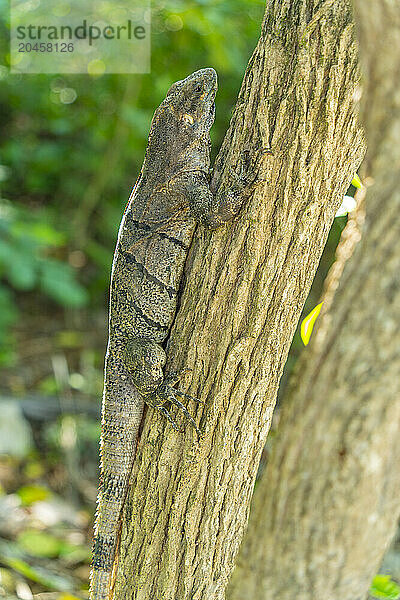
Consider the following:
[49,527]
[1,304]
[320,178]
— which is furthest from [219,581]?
[1,304]

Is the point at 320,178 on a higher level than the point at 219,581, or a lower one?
higher

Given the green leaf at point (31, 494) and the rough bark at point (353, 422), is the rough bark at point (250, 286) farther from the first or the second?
the green leaf at point (31, 494)

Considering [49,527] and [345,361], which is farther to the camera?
[49,527]

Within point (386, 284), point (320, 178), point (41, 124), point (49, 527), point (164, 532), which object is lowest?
point (49, 527)

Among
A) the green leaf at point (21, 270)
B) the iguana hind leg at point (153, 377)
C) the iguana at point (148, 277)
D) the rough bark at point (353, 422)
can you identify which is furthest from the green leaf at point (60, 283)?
the rough bark at point (353, 422)

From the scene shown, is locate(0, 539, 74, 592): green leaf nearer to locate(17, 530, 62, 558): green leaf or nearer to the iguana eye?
locate(17, 530, 62, 558): green leaf

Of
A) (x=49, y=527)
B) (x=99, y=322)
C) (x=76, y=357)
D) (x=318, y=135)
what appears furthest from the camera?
(x=99, y=322)

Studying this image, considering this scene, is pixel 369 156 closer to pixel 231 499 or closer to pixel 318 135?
pixel 318 135
